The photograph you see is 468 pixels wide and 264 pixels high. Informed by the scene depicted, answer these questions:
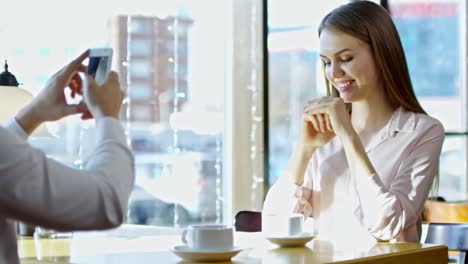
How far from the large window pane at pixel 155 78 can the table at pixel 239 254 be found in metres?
1.12

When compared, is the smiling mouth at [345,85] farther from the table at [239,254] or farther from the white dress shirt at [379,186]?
the table at [239,254]

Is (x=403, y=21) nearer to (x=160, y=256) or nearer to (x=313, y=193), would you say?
(x=313, y=193)

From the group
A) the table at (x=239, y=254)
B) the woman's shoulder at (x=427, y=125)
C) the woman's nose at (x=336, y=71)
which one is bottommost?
the table at (x=239, y=254)

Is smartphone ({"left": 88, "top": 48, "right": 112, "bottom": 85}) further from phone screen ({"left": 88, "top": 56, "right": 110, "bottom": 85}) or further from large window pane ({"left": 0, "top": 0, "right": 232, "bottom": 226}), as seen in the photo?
large window pane ({"left": 0, "top": 0, "right": 232, "bottom": 226})

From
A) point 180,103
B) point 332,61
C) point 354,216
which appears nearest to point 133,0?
point 180,103

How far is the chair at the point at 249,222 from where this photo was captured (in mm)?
3018

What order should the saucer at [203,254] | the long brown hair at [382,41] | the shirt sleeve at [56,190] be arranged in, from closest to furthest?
1. the shirt sleeve at [56,190]
2. the saucer at [203,254]
3. the long brown hair at [382,41]

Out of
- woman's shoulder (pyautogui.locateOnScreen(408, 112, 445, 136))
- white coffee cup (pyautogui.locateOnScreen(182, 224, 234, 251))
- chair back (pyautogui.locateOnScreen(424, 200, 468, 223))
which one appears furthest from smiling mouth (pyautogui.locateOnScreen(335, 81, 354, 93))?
chair back (pyautogui.locateOnScreen(424, 200, 468, 223))

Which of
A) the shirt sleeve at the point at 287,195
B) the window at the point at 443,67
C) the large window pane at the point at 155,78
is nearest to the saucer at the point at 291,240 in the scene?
the shirt sleeve at the point at 287,195

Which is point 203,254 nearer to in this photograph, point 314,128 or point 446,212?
point 314,128

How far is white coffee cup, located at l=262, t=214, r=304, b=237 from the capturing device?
2336 millimetres

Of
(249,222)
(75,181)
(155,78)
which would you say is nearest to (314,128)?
(249,222)

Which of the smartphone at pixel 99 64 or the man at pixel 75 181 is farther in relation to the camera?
the smartphone at pixel 99 64

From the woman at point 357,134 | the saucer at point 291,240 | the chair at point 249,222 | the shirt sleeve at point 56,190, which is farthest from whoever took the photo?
the chair at point 249,222
